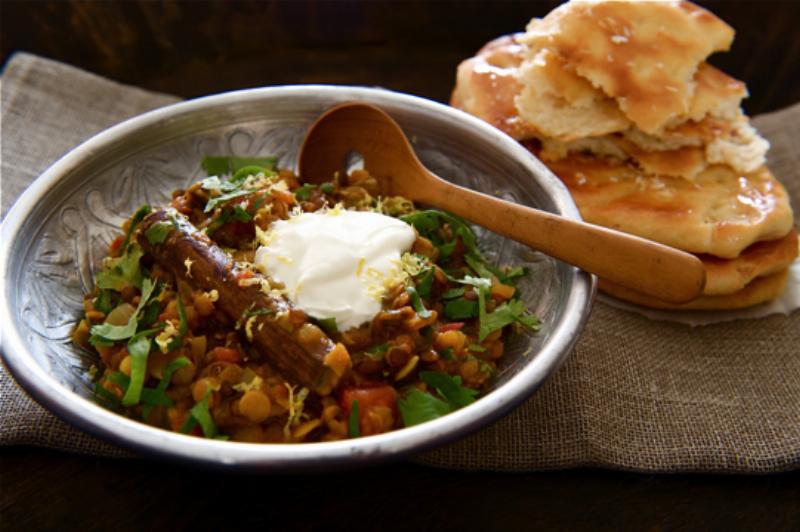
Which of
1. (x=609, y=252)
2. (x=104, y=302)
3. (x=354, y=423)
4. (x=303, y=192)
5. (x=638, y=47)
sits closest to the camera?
(x=354, y=423)

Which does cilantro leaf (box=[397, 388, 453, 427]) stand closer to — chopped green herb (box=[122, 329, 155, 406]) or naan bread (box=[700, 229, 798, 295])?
chopped green herb (box=[122, 329, 155, 406])

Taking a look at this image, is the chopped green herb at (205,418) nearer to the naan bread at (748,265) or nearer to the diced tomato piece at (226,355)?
the diced tomato piece at (226,355)

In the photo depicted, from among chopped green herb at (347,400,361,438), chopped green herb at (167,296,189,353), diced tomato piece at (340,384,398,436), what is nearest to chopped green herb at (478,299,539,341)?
diced tomato piece at (340,384,398,436)

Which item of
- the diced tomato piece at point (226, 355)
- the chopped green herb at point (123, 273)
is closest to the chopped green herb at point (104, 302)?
the chopped green herb at point (123, 273)

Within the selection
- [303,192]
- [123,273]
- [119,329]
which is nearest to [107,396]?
[119,329]

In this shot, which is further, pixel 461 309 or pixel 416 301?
pixel 461 309

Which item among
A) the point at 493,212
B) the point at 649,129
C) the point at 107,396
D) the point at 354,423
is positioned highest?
the point at 649,129

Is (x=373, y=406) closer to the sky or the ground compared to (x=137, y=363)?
closer to the sky

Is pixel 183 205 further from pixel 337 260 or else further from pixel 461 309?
pixel 461 309
